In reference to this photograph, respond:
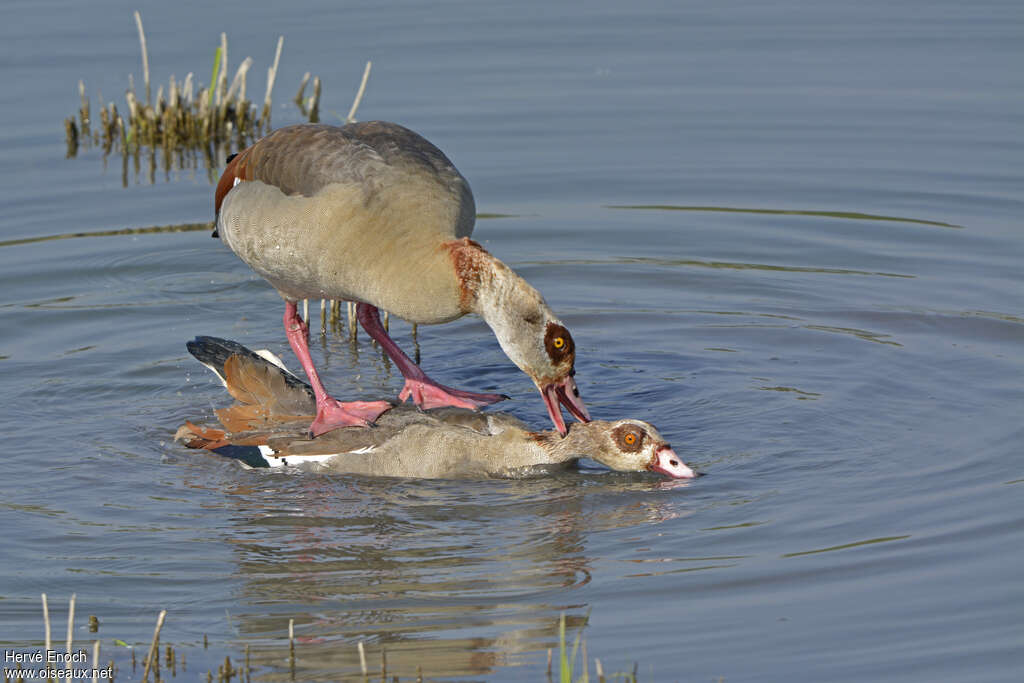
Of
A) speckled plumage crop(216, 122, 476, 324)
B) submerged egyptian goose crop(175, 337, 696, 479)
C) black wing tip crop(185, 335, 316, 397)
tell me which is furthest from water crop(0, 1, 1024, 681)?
speckled plumage crop(216, 122, 476, 324)

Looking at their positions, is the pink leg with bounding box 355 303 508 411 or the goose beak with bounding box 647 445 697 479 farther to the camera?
the pink leg with bounding box 355 303 508 411

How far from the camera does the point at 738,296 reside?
11156 millimetres

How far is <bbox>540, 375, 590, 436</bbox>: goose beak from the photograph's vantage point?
845cm

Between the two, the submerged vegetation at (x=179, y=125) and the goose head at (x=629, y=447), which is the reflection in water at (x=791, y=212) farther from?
the goose head at (x=629, y=447)

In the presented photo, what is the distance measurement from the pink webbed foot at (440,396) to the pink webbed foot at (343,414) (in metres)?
0.52

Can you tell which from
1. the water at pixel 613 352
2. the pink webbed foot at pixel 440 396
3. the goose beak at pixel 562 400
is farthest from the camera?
the pink webbed foot at pixel 440 396

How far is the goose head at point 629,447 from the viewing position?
8.15 meters

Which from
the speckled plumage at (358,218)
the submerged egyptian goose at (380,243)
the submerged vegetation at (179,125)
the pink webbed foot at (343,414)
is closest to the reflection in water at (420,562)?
the pink webbed foot at (343,414)

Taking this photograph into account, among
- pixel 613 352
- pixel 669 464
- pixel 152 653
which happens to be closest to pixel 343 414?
pixel 669 464

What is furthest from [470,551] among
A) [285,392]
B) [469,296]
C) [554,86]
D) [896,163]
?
[554,86]

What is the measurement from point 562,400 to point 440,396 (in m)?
1.15

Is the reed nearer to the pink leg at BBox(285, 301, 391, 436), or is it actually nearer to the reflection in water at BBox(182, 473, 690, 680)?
the pink leg at BBox(285, 301, 391, 436)

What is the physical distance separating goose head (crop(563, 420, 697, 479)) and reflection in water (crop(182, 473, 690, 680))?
3.4 inches

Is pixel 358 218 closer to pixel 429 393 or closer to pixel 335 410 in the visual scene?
pixel 335 410
